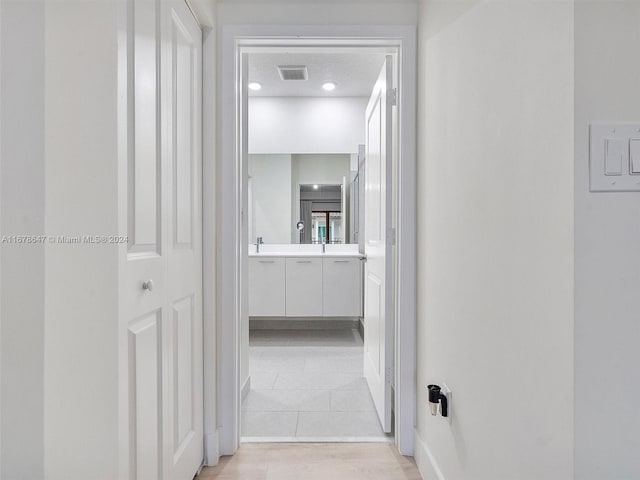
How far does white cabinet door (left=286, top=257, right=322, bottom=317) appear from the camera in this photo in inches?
Answer: 147

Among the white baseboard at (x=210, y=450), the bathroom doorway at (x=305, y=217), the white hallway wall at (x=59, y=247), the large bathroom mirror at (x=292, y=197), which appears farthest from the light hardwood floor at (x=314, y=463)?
the large bathroom mirror at (x=292, y=197)

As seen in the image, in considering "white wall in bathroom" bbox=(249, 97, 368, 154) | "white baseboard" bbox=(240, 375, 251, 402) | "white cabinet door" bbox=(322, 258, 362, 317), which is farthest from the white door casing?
"white wall in bathroom" bbox=(249, 97, 368, 154)

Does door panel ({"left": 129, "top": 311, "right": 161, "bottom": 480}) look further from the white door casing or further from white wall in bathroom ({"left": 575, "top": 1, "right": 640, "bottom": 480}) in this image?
white wall in bathroom ({"left": 575, "top": 1, "right": 640, "bottom": 480})

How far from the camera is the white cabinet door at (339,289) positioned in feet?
12.2

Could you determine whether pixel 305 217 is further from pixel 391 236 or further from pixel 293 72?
pixel 391 236

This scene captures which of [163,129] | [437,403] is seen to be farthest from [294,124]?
[437,403]

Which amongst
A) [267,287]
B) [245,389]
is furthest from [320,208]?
[245,389]

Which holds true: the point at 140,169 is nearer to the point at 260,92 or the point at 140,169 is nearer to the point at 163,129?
the point at 163,129

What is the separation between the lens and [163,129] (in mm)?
1271

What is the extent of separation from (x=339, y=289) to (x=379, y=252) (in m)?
1.63

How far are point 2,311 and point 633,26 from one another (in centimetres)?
138

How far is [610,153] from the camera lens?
2.39ft

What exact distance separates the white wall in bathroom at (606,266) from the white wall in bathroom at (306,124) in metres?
3.26

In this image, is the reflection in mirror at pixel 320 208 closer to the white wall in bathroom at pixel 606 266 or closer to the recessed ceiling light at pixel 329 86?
the recessed ceiling light at pixel 329 86
